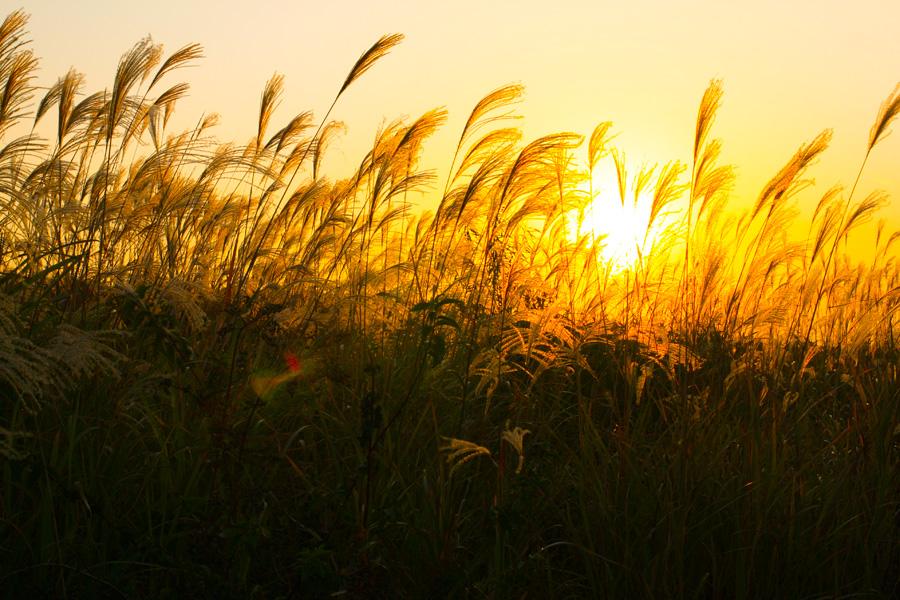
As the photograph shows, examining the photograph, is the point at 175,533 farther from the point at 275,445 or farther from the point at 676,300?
the point at 676,300

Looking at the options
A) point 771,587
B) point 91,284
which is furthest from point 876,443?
point 91,284

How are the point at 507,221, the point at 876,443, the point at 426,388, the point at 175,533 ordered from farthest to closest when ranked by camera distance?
the point at 507,221, the point at 426,388, the point at 876,443, the point at 175,533

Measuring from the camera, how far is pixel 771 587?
2.51m

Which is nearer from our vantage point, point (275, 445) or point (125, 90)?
point (275, 445)

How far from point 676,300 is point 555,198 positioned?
5.60 feet

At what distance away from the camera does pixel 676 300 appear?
5934 millimetres

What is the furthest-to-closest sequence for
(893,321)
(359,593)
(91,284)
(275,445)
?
(893,321)
(91,284)
(275,445)
(359,593)

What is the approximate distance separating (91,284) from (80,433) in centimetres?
151

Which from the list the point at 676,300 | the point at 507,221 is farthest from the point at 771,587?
the point at 676,300

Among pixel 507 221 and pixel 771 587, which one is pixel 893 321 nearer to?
pixel 507 221

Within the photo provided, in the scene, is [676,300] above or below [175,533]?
above

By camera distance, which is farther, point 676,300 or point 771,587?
point 676,300

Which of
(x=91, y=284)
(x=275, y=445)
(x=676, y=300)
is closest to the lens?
(x=275, y=445)

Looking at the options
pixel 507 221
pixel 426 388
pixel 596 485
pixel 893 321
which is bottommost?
pixel 596 485
